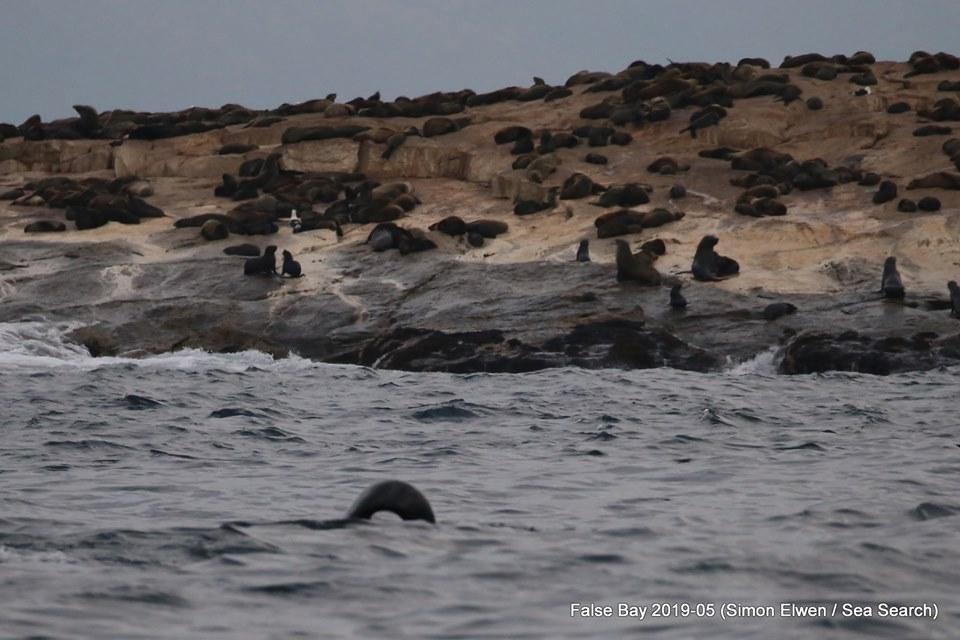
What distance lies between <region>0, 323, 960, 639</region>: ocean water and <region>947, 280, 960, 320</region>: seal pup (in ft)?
15.7

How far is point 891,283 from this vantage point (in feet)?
74.1

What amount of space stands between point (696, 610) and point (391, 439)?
694 centimetres

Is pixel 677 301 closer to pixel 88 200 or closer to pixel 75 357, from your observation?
pixel 75 357

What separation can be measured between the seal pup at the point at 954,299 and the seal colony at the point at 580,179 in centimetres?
41

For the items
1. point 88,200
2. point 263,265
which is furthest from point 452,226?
point 88,200

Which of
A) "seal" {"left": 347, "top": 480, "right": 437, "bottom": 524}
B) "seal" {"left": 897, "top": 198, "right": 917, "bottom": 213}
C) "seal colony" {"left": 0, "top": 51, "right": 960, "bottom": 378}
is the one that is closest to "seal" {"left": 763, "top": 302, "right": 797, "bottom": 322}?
"seal colony" {"left": 0, "top": 51, "right": 960, "bottom": 378}

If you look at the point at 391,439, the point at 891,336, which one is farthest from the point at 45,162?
the point at 391,439

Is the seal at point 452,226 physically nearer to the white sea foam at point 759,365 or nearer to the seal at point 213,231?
the seal at point 213,231

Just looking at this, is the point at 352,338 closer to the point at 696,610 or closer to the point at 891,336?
the point at 891,336

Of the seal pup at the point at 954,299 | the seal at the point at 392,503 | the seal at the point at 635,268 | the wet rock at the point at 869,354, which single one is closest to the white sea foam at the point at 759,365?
the wet rock at the point at 869,354

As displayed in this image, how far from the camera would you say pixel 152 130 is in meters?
39.8

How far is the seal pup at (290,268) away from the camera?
26064 mm

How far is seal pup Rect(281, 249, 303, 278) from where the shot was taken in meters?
26.1

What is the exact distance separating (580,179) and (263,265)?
26.9 ft
